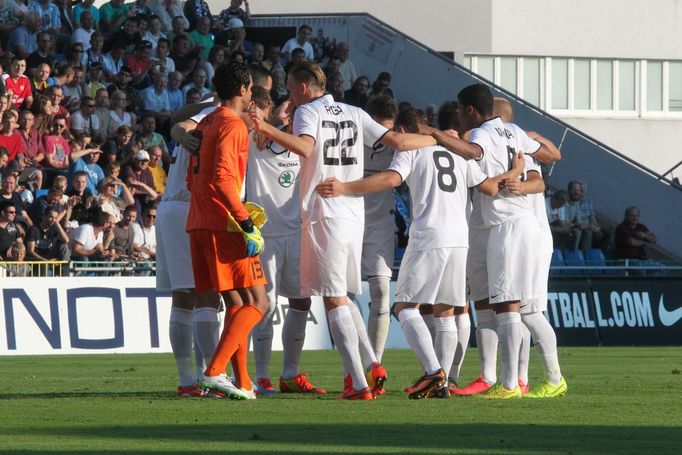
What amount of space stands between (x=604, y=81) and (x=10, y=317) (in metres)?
25.7

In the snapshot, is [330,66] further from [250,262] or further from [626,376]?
[250,262]

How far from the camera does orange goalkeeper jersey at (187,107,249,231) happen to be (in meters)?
11.5

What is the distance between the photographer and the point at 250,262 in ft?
38.6

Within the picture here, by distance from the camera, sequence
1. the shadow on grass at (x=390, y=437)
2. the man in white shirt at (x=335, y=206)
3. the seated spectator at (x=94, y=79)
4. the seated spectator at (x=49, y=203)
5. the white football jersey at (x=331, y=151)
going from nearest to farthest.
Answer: the shadow on grass at (x=390, y=437)
the man in white shirt at (x=335, y=206)
the white football jersey at (x=331, y=151)
the seated spectator at (x=49, y=203)
the seated spectator at (x=94, y=79)

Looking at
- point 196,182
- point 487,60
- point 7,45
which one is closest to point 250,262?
point 196,182

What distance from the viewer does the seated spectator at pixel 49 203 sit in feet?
76.3

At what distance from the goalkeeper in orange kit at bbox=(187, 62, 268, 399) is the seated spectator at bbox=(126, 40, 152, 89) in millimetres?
16683

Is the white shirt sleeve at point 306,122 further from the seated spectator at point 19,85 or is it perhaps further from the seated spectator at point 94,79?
the seated spectator at point 94,79

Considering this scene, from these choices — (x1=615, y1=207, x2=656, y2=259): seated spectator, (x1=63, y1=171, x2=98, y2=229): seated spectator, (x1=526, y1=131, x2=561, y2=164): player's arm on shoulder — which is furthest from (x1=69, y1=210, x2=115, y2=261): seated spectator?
(x1=526, y1=131, x2=561, y2=164): player's arm on shoulder

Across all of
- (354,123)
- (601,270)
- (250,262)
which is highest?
(354,123)

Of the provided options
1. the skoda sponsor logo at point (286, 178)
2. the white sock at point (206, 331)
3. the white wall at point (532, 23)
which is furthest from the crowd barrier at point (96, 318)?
the white wall at point (532, 23)

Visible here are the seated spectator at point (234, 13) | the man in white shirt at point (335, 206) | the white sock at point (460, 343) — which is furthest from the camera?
the seated spectator at point (234, 13)

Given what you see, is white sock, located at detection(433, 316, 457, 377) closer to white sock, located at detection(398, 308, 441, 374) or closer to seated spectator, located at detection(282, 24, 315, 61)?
white sock, located at detection(398, 308, 441, 374)

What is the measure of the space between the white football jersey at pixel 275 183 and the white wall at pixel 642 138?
30.8 meters
